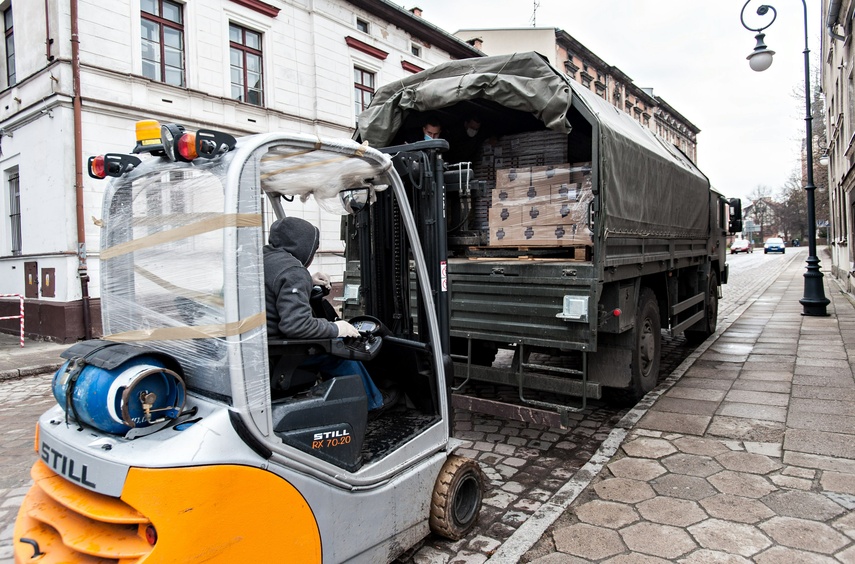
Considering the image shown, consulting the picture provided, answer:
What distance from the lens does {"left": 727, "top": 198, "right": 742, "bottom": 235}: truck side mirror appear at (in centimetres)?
1151

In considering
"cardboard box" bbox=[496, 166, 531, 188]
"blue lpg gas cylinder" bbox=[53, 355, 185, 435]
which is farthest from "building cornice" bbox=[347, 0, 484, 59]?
"blue lpg gas cylinder" bbox=[53, 355, 185, 435]

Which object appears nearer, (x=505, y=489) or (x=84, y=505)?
(x=84, y=505)

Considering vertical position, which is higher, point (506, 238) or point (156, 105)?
point (156, 105)

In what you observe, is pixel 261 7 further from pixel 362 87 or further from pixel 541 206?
pixel 541 206

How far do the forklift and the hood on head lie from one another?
0.31 metres

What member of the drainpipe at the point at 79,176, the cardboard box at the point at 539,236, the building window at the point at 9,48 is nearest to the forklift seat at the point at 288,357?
the cardboard box at the point at 539,236

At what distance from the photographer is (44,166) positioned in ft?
38.8

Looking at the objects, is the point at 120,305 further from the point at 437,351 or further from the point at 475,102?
the point at 475,102

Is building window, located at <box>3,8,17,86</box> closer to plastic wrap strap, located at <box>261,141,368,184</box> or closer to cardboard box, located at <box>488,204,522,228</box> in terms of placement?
cardboard box, located at <box>488,204,522,228</box>

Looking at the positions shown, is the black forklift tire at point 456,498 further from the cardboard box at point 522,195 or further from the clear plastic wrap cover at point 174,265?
the cardboard box at point 522,195

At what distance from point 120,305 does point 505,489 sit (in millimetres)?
2914

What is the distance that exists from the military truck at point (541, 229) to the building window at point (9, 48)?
1160cm

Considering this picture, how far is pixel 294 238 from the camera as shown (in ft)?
8.93

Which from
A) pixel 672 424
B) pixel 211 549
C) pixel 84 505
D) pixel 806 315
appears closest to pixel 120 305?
pixel 84 505
